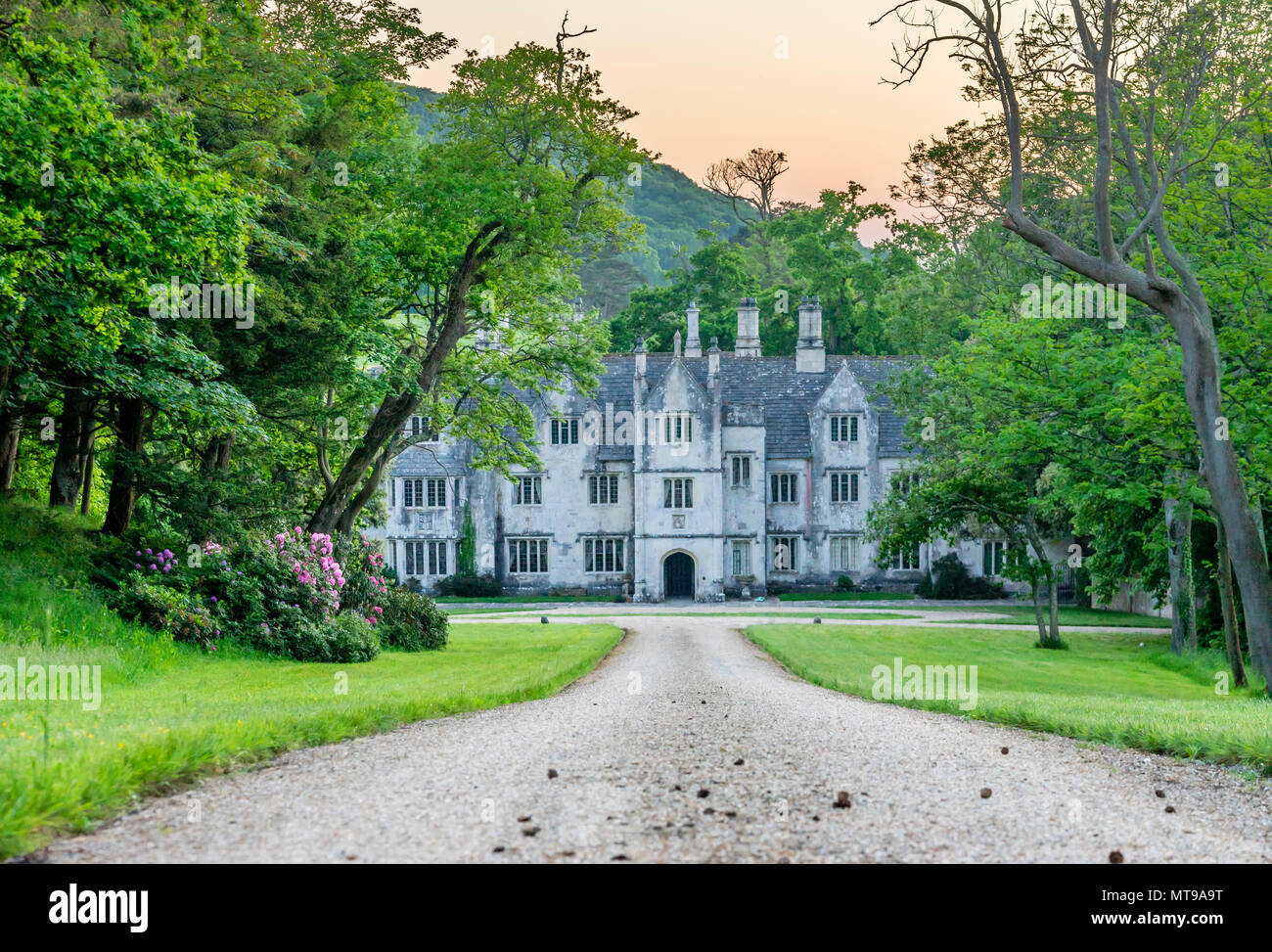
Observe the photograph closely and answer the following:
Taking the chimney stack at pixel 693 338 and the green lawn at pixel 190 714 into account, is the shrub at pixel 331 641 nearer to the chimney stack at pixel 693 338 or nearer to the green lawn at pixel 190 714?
the green lawn at pixel 190 714

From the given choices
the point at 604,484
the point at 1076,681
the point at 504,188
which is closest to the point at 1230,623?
the point at 1076,681

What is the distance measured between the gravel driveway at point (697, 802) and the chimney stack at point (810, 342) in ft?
159

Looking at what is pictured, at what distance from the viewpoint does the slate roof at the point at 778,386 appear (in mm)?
56281

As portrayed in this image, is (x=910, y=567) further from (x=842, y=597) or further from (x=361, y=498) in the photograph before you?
(x=361, y=498)

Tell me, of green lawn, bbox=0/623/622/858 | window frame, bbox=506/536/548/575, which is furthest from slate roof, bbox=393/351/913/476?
green lawn, bbox=0/623/622/858

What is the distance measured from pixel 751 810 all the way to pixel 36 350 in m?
14.7

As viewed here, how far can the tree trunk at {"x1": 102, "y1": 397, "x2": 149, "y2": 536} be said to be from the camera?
21469mm

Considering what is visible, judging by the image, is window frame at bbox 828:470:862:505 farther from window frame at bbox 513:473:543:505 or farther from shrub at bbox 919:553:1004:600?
window frame at bbox 513:473:543:505

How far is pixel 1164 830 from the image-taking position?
6.57m

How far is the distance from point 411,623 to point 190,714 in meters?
15.9

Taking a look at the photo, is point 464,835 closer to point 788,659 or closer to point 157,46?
point 157,46

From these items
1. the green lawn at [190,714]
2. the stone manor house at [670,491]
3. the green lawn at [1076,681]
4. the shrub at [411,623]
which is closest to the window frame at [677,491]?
the stone manor house at [670,491]

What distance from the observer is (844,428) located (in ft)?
184
